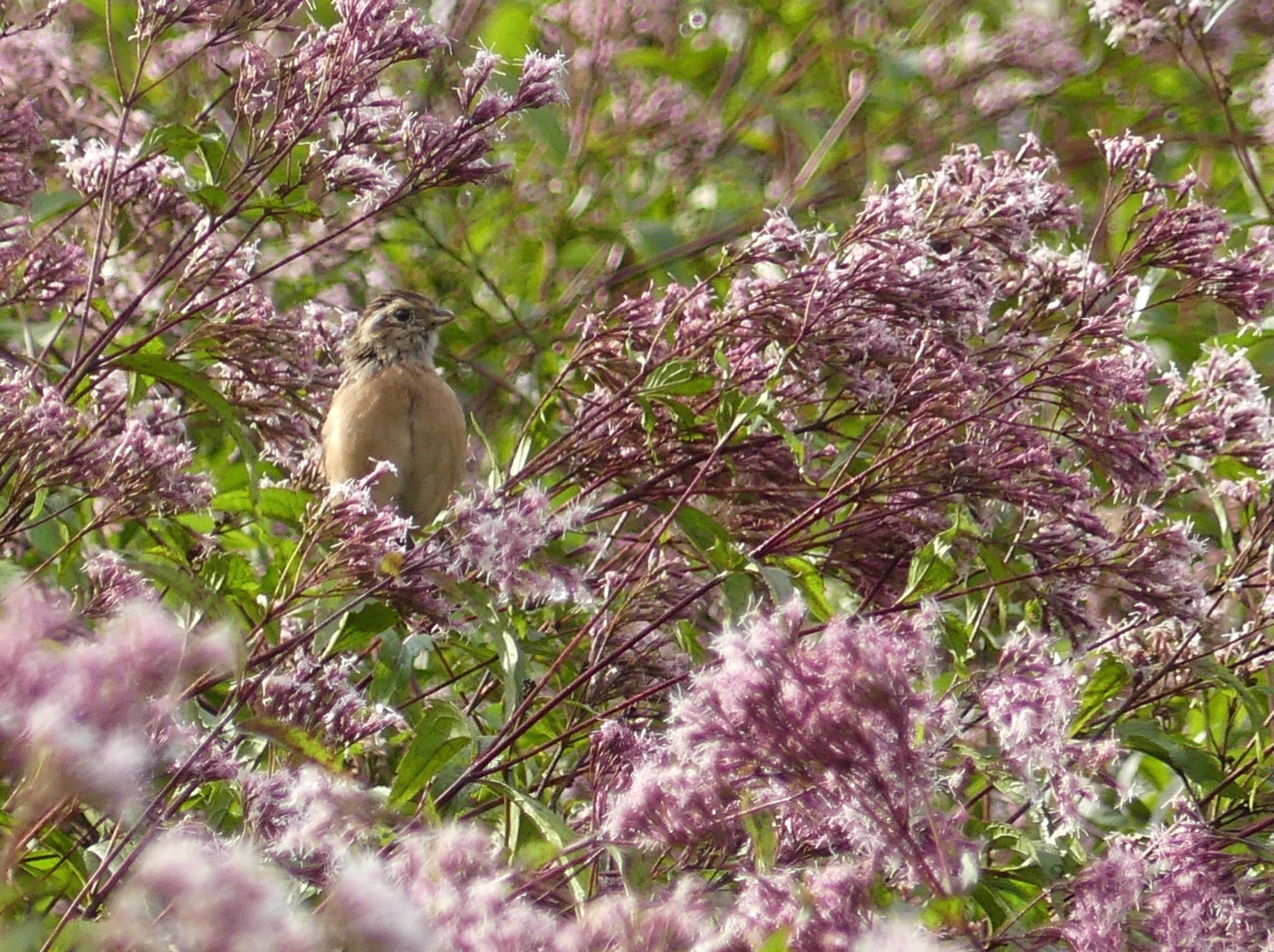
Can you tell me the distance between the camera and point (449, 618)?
10.6 feet

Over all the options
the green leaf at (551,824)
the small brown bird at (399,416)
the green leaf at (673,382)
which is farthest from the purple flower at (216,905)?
the small brown bird at (399,416)

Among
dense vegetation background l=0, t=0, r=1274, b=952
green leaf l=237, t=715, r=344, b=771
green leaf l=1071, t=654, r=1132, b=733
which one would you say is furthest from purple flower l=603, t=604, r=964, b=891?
green leaf l=1071, t=654, r=1132, b=733

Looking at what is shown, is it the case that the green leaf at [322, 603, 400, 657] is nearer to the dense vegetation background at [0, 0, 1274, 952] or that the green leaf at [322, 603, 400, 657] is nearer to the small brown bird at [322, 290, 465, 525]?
the dense vegetation background at [0, 0, 1274, 952]

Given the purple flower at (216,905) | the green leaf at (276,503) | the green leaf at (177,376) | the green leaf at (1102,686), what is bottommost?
the green leaf at (1102,686)

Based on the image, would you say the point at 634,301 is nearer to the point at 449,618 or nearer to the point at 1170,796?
the point at 449,618

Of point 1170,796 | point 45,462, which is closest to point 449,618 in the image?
point 45,462

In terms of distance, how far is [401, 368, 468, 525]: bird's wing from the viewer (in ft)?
16.4

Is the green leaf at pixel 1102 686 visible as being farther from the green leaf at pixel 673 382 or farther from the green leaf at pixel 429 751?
the green leaf at pixel 429 751

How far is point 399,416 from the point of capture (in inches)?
200

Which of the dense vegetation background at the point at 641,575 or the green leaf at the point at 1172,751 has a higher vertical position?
the dense vegetation background at the point at 641,575

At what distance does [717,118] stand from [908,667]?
12.9 ft

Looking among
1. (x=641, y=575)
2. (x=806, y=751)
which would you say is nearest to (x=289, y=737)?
(x=806, y=751)

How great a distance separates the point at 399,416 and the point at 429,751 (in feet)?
6.74

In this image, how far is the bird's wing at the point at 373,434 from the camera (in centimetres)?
500
